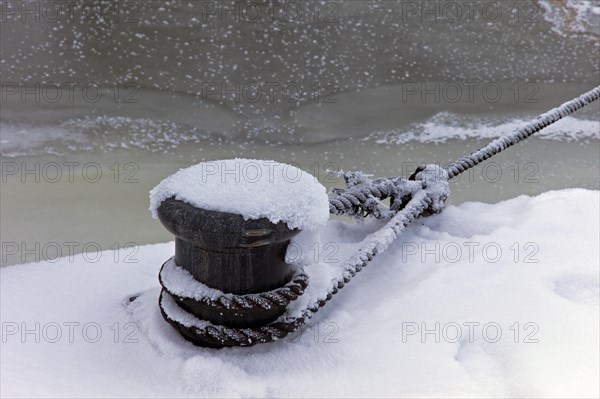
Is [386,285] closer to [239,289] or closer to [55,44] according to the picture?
[239,289]

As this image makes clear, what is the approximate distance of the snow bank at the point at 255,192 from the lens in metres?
0.90

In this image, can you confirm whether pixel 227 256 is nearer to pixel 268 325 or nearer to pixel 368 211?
pixel 268 325

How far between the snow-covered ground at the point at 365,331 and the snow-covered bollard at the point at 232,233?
76mm

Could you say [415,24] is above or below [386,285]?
above

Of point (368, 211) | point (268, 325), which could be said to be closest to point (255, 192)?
point (268, 325)

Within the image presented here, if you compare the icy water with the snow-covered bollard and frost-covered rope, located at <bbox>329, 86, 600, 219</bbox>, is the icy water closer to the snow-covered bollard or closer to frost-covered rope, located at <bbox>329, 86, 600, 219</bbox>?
frost-covered rope, located at <bbox>329, 86, 600, 219</bbox>

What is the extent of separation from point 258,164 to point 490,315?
18.2 inches

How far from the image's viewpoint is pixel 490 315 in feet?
3.60

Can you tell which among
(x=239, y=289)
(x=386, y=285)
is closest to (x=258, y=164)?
(x=239, y=289)

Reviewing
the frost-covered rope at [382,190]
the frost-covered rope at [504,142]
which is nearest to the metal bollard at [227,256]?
the frost-covered rope at [382,190]

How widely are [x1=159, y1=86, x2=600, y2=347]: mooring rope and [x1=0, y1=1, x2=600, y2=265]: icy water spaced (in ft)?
1.60

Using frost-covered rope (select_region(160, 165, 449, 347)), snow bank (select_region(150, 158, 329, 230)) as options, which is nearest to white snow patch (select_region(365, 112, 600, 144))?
frost-covered rope (select_region(160, 165, 449, 347))

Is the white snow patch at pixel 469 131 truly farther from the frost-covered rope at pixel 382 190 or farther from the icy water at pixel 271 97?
the frost-covered rope at pixel 382 190

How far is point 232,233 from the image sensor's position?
90 cm
